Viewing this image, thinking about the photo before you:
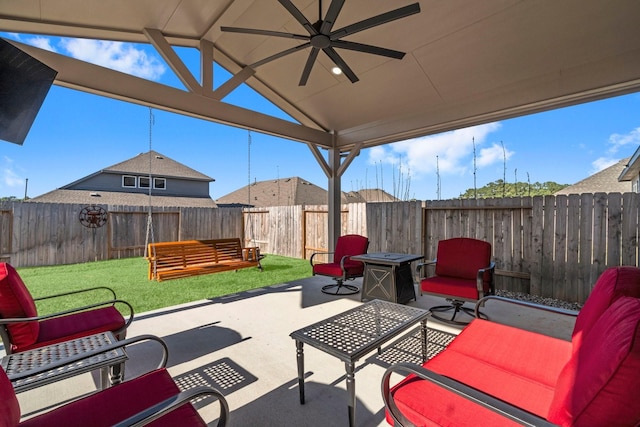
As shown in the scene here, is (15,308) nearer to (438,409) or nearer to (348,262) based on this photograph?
(438,409)

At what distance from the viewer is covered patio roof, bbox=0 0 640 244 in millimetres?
2982

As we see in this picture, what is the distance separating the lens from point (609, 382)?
0.85m

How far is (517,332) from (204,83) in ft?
14.2

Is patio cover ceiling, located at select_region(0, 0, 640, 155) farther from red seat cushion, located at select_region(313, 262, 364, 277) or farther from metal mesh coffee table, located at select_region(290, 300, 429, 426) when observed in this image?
metal mesh coffee table, located at select_region(290, 300, 429, 426)

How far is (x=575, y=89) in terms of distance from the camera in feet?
11.7

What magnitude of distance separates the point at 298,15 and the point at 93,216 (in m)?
7.95

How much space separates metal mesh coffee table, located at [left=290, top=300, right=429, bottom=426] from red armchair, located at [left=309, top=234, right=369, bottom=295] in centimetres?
188

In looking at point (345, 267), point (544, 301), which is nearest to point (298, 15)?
point (345, 267)

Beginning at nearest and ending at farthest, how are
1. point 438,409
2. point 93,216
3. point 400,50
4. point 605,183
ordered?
point 438,409 < point 400,50 < point 93,216 < point 605,183

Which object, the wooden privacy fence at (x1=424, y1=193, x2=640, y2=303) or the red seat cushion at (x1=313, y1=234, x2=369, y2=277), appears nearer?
the wooden privacy fence at (x1=424, y1=193, x2=640, y2=303)

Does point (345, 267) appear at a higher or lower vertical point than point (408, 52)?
lower

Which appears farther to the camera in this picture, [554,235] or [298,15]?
[554,235]

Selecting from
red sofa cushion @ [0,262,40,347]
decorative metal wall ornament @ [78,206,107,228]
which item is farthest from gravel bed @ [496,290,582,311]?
decorative metal wall ornament @ [78,206,107,228]

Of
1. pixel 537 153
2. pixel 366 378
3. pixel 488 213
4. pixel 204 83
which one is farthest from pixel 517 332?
pixel 537 153
